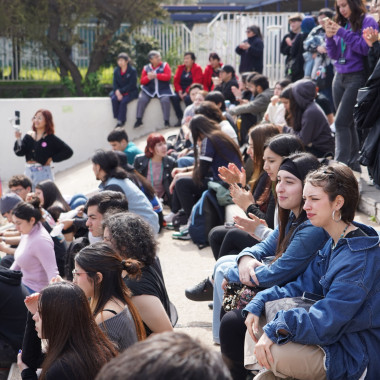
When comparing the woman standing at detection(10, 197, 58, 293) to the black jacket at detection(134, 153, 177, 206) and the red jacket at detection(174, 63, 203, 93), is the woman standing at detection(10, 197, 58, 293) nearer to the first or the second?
the black jacket at detection(134, 153, 177, 206)

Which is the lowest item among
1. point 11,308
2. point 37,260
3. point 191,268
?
point 191,268

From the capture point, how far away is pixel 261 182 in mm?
5547

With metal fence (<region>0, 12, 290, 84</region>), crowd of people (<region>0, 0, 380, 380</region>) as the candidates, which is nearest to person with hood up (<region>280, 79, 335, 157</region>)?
crowd of people (<region>0, 0, 380, 380</region>)

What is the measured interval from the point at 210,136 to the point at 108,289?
386 cm

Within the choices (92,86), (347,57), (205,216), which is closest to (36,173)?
(205,216)

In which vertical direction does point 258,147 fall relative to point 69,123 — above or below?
above

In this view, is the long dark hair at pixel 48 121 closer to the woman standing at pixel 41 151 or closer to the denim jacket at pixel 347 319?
the woman standing at pixel 41 151

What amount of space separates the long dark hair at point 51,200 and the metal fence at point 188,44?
330 inches

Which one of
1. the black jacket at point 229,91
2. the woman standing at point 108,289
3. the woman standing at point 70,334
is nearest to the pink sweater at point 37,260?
the woman standing at point 108,289

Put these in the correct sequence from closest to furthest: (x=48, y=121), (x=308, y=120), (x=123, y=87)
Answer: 1. (x=308, y=120)
2. (x=48, y=121)
3. (x=123, y=87)

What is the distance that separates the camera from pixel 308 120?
689 cm

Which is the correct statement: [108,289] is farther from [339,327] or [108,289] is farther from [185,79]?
[185,79]

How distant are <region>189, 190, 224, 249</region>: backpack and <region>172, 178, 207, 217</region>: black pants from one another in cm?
46

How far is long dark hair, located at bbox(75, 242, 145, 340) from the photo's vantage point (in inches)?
136
